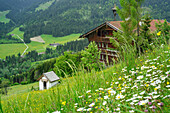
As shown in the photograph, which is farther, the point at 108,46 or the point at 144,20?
the point at 108,46

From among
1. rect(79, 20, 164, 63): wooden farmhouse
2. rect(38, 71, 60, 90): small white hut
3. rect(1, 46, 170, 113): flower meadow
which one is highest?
rect(79, 20, 164, 63): wooden farmhouse

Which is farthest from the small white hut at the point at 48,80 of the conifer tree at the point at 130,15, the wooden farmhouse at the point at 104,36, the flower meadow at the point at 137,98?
the flower meadow at the point at 137,98

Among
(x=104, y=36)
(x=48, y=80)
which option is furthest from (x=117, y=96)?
(x=48, y=80)

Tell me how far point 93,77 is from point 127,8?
14.9 meters

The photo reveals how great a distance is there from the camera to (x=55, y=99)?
4379mm

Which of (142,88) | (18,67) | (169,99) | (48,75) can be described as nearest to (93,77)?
(142,88)

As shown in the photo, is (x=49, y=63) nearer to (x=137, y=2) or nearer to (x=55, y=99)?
(x=137, y=2)

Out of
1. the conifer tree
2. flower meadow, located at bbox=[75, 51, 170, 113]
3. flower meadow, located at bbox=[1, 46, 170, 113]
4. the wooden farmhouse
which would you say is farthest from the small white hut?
flower meadow, located at bbox=[75, 51, 170, 113]

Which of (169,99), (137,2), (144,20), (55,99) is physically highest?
(137,2)

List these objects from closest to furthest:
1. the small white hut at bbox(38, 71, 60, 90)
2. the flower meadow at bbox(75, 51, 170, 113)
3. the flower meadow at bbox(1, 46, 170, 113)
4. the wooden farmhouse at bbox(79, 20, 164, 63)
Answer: the flower meadow at bbox(75, 51, 170, 113) < the flower meadow at bbox(1, 46, 170, 113) < the wooden farmhouse at bbox(79, 20, 164, 63) < the small white hut at bbox(38, 71, 60, 90)

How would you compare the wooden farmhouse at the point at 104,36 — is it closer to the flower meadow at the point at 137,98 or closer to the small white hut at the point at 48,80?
the small white hut at the point at 48,80

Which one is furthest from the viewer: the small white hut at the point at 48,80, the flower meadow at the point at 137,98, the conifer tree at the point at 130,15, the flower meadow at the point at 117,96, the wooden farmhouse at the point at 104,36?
the small white hut at the point at 48,80

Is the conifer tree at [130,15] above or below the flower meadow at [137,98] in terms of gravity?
above

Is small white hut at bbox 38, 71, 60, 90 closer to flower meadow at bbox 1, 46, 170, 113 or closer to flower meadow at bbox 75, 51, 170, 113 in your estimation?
flower meadow at bbox 1, 46, 170, 113
